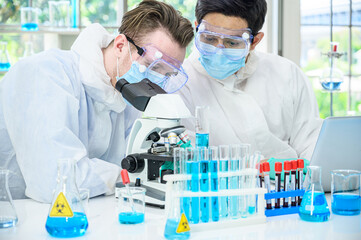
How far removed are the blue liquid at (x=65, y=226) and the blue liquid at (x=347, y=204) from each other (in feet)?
2.73

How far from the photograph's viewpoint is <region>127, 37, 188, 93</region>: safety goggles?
193 centimetres

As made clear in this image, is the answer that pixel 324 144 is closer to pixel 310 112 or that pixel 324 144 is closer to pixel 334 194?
pixel 334 194

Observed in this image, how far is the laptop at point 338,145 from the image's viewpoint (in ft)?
5.45

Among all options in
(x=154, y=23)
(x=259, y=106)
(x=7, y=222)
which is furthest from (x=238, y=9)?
(x=7, y=222)

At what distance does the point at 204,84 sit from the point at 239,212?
3.73ft

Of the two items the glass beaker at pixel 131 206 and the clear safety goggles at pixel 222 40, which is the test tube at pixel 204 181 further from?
the clear safety goggles at pixel 222 40

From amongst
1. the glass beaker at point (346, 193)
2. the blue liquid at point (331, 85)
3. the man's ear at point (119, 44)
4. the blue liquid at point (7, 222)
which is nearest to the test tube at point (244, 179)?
the glass beaker at point (346, 193)

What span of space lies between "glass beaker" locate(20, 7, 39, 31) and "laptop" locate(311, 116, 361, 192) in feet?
8.96

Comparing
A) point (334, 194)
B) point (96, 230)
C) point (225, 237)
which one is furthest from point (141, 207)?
point (334, 194)

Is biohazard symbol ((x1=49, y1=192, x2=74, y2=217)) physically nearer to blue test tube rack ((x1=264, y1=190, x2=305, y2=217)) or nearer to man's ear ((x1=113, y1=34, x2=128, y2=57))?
blue test tube rack ((x1=264, y1=190, x2=305, y2=217))

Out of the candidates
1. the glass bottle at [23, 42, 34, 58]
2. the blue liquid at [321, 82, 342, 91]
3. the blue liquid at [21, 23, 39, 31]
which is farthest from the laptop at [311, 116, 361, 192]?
the glass bottle at [23, 42, 34, 58]

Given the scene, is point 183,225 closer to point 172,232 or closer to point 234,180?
point 172,232

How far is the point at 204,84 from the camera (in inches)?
96.3

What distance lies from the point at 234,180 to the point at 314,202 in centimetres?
27
